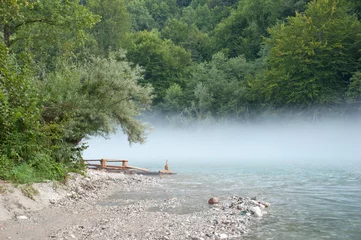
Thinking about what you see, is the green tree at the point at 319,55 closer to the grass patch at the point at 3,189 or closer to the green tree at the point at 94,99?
the green tree at the point at 94,99

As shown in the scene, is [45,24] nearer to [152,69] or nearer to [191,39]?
[152,69]

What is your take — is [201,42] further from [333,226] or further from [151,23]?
[333,226]

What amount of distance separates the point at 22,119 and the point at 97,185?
5.95m

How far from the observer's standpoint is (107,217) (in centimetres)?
1227

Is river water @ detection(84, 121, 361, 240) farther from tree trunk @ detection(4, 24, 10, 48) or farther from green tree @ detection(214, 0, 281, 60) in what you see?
green tree @ detection(214, 0, 281, 60)

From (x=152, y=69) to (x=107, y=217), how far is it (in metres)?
66.1

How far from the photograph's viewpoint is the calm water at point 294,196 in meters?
11.3

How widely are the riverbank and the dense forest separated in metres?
1.53

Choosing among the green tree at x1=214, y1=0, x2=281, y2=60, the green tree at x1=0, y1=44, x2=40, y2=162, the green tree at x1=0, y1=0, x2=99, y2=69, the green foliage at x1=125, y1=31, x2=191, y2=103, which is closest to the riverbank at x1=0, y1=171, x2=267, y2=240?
the green tree at x1=0, y1=44, x2=40, y2=162

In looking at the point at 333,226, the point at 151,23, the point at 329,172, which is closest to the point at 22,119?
the point at 333,226

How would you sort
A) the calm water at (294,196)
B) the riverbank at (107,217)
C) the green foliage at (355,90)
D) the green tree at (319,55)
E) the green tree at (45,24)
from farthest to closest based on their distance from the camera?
1. the green tree at (319,55)
2. the green foliage at (355,90)
3. the green tree at (45,24)
4. the calm water at (294,196)
5. the riverbank at (107,217)

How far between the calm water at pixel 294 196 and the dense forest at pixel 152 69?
4753 mm

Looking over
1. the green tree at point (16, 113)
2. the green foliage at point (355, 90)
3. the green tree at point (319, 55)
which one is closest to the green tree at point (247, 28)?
the green tree at point (319, 55)

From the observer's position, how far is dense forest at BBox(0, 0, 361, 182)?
16750 millimetres
